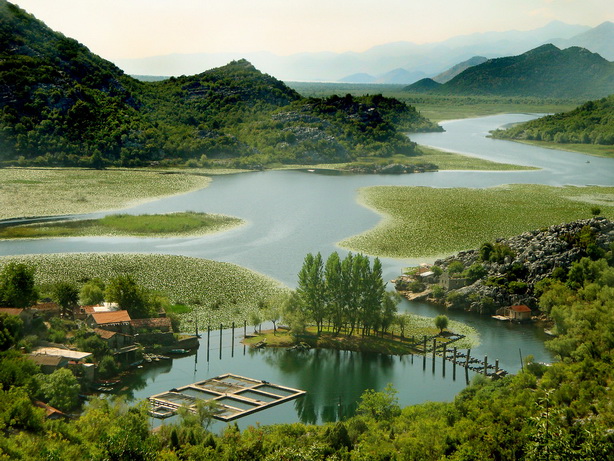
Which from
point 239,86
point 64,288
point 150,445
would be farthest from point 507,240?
point 239,86

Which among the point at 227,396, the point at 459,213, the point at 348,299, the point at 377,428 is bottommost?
the point at 227,396

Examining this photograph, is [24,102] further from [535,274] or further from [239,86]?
[535,274]

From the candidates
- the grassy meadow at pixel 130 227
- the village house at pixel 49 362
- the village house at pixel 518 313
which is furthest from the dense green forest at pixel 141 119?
the village house at pixel 49 362

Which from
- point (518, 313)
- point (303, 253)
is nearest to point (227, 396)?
point (518, 313)

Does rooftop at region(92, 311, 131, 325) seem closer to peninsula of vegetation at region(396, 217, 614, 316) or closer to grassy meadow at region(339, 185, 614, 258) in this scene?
peninsula of vegetation at region(396, 217, 614, 316)

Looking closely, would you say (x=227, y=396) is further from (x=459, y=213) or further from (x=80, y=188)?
(x=80, y=188)
